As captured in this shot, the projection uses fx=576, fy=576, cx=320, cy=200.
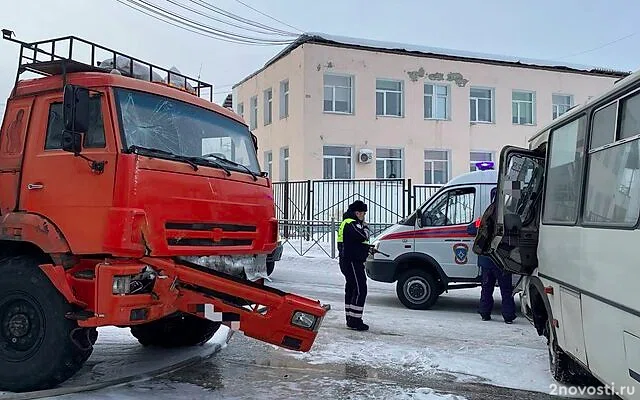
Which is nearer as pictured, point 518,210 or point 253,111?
point 518,210

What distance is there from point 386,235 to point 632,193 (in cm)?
666

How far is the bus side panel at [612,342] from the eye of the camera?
11.4ft

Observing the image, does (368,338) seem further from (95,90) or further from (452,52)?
(452,52)

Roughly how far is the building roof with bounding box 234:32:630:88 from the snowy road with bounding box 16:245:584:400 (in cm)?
1539

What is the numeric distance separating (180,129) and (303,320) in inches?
86.4

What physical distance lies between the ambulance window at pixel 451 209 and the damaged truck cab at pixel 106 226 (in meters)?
4.95

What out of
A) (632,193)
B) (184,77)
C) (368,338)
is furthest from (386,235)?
(632,193)

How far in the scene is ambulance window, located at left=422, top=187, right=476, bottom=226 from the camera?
382 inches

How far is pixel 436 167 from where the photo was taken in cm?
2434

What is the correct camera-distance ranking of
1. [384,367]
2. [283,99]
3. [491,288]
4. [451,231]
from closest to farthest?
[384,367], [491,288], [451,231], [283,99]

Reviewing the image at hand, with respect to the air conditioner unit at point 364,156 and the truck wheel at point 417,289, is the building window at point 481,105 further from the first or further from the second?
the truck wheel at point 417,289

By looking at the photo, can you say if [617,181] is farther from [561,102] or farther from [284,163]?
[561,102]

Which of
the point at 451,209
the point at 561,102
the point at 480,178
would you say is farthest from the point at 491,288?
the point at 561,102

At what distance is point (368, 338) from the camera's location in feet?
25.0
